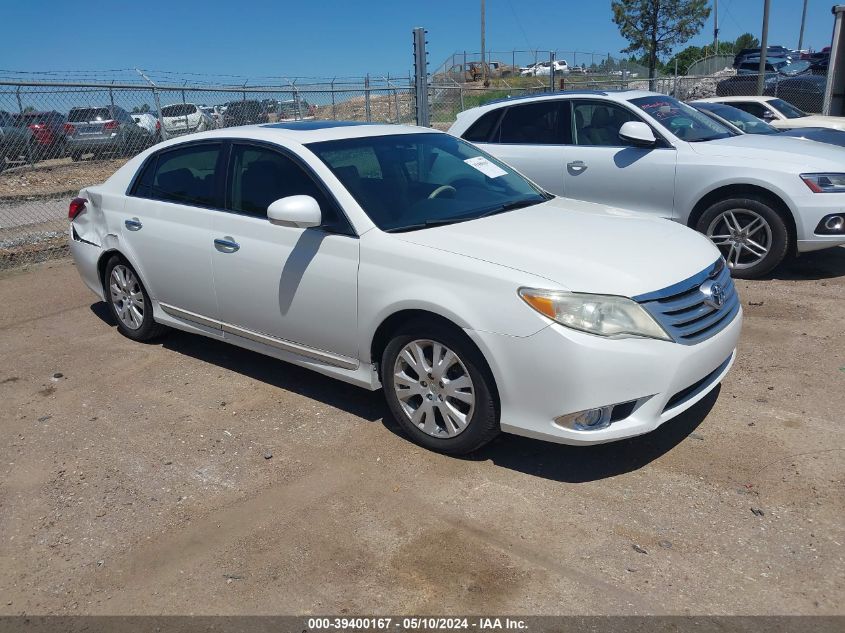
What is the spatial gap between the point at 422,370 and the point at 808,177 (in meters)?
4.41

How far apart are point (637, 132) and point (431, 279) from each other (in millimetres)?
3991

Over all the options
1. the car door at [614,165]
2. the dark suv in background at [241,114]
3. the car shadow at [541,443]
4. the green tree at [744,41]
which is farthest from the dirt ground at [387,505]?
the green tree at [744,41]

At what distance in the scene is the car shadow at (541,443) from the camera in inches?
149

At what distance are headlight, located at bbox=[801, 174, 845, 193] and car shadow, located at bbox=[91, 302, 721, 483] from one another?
9.23 ft

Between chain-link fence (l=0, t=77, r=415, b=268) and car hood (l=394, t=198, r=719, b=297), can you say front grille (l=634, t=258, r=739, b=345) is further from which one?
chain-link fence (l=0, t=77, r=415, b=268)

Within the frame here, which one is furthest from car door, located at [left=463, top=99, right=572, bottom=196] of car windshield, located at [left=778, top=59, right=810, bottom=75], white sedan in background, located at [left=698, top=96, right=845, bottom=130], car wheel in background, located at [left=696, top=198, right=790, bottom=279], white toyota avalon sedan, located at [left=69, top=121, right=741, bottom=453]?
car windshield, located at [left=778, top=59, right=810, bottom=75]

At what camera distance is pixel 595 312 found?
11.2ft

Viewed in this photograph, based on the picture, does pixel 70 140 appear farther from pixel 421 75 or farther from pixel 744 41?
pixel 744 41

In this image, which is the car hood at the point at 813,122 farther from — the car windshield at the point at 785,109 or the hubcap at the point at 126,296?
the hubcap at the point at 126,296

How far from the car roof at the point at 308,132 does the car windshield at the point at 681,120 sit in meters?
3.02

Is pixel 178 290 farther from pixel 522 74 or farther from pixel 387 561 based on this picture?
pixel 522 74

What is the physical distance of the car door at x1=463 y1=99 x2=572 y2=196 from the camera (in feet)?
25.0

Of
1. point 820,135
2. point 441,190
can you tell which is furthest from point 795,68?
point 441,190

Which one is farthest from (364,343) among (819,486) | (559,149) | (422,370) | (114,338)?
(559,149)
